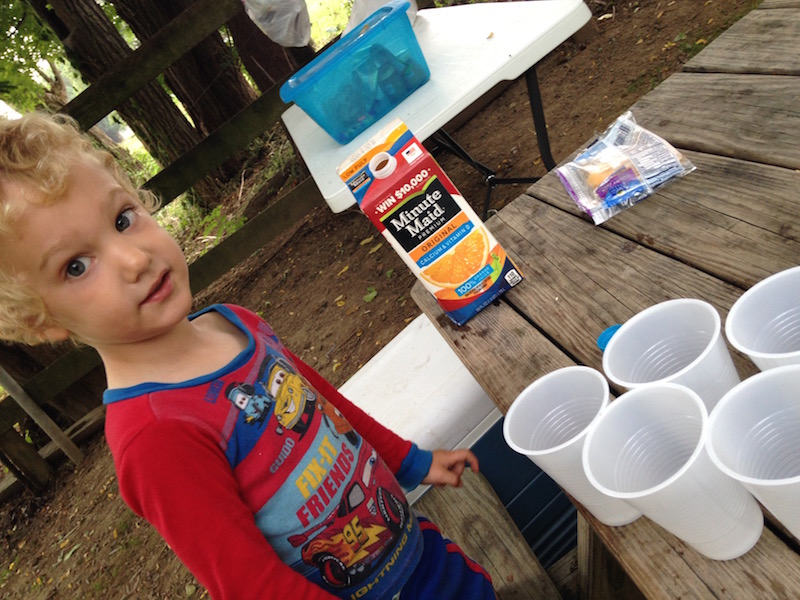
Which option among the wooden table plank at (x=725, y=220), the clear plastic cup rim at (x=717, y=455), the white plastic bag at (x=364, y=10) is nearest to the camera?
the clear plastic cup rim at (x=717, y=455)

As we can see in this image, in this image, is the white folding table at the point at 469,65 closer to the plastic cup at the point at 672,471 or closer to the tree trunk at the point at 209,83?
the plastic cup at the point at 672,471

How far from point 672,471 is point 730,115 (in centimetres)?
103

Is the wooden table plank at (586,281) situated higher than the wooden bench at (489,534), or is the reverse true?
the wooden table plank at (586,281)

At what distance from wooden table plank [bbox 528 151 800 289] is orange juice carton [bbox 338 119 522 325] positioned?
1.04 ft

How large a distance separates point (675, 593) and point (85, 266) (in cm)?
102

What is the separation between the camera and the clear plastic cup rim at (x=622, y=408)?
26.0 inches

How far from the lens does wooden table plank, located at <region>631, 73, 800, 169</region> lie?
133cm

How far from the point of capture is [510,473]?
6.12 feet

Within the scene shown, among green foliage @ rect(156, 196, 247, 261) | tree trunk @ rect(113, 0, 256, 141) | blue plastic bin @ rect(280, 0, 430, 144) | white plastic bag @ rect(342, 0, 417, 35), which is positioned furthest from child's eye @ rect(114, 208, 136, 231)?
tree trunk @ rect(113, 0, 256, 141)

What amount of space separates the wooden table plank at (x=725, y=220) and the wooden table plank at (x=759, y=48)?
326 millimetres

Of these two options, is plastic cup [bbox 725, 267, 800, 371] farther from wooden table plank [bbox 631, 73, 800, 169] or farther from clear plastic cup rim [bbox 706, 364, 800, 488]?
wooden table plank [bbox 631, 73, 800, 169]

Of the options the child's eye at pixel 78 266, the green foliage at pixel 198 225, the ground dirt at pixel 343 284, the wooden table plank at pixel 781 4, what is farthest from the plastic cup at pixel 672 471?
the green foliage at pixel 198 225

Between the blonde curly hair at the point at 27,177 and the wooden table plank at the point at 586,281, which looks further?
the wooden table plank at the point at 586,281

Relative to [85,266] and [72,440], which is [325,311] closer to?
[72,440]
